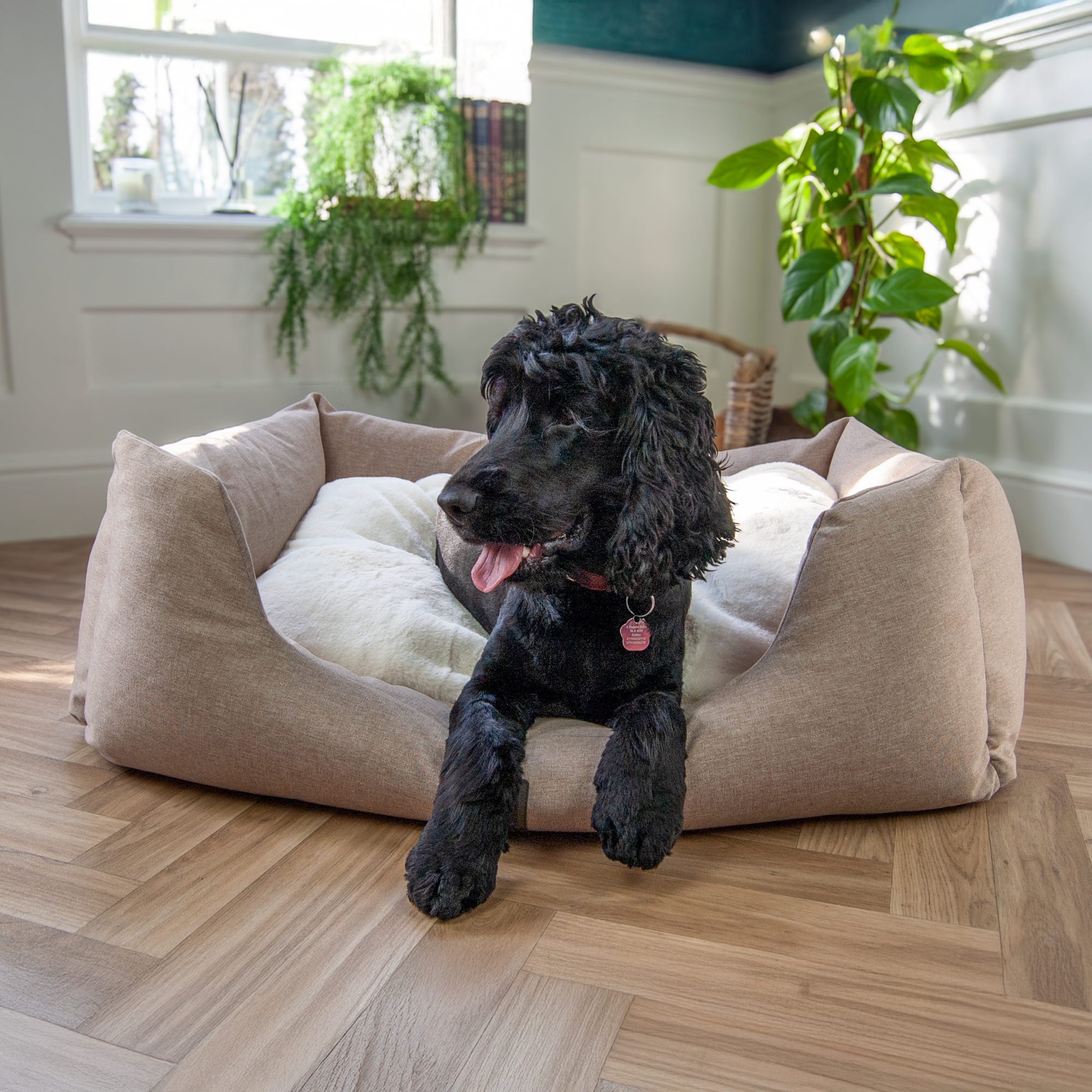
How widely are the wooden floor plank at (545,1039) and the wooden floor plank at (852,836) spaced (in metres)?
0.47

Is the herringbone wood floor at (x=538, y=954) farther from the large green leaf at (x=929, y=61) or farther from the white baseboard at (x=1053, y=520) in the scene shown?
the large green leaf at (x=929, y=61)

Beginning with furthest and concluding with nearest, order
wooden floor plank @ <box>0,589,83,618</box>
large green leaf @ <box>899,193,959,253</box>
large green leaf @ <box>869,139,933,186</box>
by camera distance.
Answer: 1. large green leaf @ <box>869,139,933,186</box>
2. large green leaf @ <box>899,193,959,253</box>
3. wooden floor plank @ <box>0,589,83,618</box>

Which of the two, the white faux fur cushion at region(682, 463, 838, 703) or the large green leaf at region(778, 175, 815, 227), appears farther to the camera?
the large green leaf at region(778, 175, 815, 227)

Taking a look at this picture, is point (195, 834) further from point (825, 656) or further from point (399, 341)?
point (399, 341)

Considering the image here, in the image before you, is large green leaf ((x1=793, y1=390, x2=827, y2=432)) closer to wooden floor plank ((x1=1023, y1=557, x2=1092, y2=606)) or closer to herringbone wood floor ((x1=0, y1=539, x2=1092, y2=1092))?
wooden floor plank ((x1=1023, y1=557, x2=1092, y2=606))

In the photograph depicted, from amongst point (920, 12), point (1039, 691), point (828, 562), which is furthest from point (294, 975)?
point (920, 12)

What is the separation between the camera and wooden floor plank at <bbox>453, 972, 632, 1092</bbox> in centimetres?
98

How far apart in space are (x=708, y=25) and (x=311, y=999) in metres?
4.04

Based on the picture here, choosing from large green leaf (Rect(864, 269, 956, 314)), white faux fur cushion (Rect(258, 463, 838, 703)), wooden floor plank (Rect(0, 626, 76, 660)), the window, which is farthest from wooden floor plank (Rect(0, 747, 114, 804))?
large green leaf (Rect(864, 269, 956, 314))

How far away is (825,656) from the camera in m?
1.48

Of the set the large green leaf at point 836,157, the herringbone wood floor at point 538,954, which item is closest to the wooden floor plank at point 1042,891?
the herringbone wood floor at point 538,954

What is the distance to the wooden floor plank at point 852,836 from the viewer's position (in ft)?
4.69

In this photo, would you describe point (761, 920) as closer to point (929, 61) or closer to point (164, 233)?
point (929, 61)

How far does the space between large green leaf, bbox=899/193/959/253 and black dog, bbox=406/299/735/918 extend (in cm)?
205
